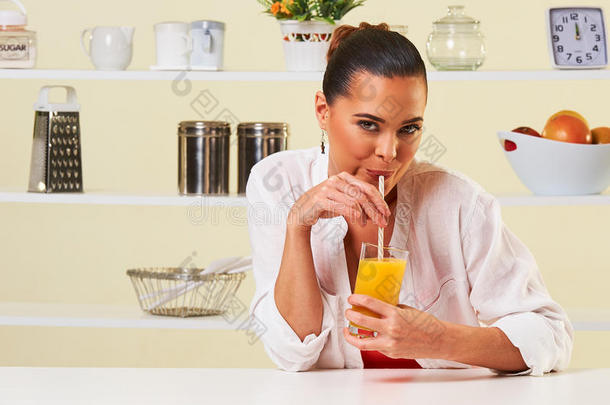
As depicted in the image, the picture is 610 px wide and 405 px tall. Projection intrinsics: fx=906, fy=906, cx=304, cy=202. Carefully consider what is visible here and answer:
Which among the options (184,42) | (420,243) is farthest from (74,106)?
(420,243)

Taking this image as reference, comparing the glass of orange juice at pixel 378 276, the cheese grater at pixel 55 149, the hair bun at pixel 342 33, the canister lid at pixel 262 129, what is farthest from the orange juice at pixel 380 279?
the cheese grater at pixel 55 149

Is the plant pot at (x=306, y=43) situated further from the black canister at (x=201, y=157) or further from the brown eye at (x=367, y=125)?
the brown eye at (x=367, y=125)

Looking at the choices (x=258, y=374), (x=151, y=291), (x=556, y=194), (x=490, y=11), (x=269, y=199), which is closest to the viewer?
(x=258, y=374)

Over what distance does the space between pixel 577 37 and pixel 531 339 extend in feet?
4.81

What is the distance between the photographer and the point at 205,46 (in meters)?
2.70

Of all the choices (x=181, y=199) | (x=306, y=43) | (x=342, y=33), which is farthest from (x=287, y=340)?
(x=306, y=43)

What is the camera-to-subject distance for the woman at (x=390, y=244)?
1.49 meters

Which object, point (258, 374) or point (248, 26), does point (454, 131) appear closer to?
point (248, 26)

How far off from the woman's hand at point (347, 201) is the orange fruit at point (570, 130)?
122 centimetres

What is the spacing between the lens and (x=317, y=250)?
176 centimetres

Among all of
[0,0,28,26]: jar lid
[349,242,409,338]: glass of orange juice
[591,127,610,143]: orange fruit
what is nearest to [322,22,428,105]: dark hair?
[349,242,409,338]: glass of orange juice

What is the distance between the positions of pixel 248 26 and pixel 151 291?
39.5 inches

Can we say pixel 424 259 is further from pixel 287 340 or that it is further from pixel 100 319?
pixel 100 319

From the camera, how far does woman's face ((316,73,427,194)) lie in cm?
155
